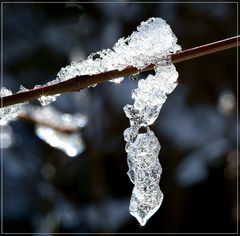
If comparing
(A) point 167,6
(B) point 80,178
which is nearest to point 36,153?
(B) point 80,178

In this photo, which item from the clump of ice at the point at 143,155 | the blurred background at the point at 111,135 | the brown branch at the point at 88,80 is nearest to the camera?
the brown branch at the point at 88,80

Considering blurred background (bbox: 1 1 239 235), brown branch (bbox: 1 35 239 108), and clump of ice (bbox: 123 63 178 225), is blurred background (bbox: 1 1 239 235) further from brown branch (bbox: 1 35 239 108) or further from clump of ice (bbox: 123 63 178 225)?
brown branch (bbox: 1 35 239 108)

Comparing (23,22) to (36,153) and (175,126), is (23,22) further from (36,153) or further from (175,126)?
(175,126)

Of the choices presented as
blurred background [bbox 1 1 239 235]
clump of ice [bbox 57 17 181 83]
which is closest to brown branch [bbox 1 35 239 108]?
clump of ice [bbox 57 17 181 83]

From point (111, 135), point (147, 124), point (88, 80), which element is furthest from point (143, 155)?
point (111, 135)

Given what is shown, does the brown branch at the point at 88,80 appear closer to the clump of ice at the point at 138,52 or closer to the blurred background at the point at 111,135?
the clump of ice at the point at 138,52

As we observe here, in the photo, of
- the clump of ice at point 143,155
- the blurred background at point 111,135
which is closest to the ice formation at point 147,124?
the clump of ice at point 143,155

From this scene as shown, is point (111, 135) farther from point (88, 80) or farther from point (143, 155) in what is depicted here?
point (88, 80)
